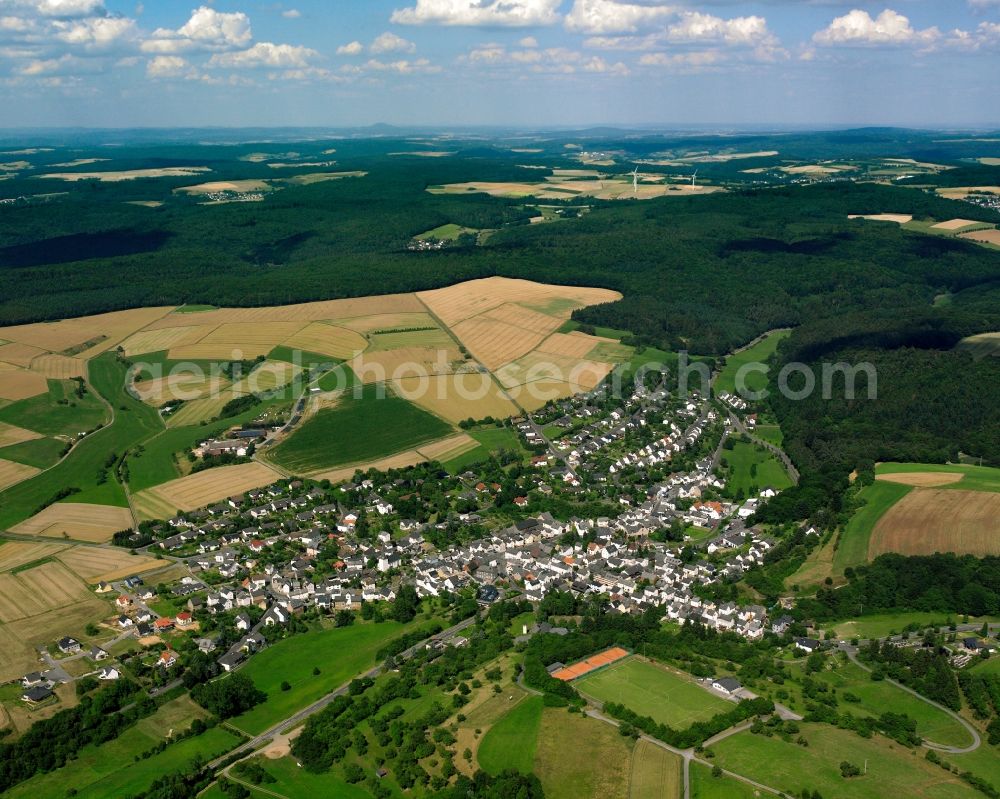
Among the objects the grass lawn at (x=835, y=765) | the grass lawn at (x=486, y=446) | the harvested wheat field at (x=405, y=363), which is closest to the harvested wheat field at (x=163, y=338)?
the harvested wheat field at (x=405, y=363)

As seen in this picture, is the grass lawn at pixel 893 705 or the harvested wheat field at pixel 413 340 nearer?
the grass lawn at pixel 893 705

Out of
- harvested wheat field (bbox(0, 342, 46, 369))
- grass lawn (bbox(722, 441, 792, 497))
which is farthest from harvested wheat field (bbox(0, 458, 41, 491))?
grass lawn (bbox(722, 441, 792, 497))

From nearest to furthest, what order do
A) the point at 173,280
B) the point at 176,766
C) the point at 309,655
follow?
the point at 176,766, the point at 309,655, the point at 173,280

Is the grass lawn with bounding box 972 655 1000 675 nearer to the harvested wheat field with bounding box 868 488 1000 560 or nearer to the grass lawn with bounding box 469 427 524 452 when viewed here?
the harvested wheat field with bounding box 868 488 1000 560

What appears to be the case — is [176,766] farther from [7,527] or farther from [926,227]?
[926,227]

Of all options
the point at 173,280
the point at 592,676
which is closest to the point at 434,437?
the point at 592,676

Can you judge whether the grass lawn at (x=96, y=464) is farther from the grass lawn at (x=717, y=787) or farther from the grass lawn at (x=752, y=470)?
the grass lawn at (x=717, y=787)

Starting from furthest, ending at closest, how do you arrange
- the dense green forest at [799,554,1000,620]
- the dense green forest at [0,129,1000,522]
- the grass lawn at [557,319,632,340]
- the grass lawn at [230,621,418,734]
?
the grass lawn at [557,319,632,340] < the dense green forest at [0,129,1000,522] < the dense green forest at [799,554,1000,620] < the grass lawn at [230,621,418,734]
